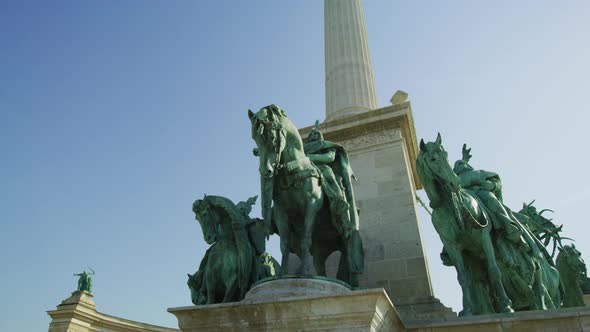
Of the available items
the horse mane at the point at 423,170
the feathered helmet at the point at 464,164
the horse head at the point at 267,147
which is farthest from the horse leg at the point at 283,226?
the feathered helmet at the point at 464,164

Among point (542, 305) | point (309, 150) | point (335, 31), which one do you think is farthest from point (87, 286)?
point (542, 305)

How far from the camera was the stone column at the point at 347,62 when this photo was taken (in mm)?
12536

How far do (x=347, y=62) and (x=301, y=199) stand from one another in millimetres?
7820

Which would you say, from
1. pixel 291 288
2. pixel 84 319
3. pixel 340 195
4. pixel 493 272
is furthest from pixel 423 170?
pixel 84 319

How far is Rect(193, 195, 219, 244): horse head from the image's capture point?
8.24 meters

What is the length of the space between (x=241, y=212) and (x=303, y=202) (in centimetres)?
200

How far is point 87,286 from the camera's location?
25.1m

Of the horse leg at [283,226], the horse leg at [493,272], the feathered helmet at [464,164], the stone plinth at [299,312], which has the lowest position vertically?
the stone plinth at [299,312]

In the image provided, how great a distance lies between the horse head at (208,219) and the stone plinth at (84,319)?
1551 centimetres

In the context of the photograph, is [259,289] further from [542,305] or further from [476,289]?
[542,305]

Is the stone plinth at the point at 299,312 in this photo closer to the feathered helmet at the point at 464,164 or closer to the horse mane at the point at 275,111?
the horse mane at the point at 275,111

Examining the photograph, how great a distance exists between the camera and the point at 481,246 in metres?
7.40

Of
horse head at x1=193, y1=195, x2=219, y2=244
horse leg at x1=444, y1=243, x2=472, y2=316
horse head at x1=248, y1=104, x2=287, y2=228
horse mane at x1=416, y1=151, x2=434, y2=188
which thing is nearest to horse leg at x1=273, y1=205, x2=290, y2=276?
horse head at x1=248, y1=104, x2=287, y2=228

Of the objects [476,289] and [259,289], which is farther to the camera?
[476,289]
